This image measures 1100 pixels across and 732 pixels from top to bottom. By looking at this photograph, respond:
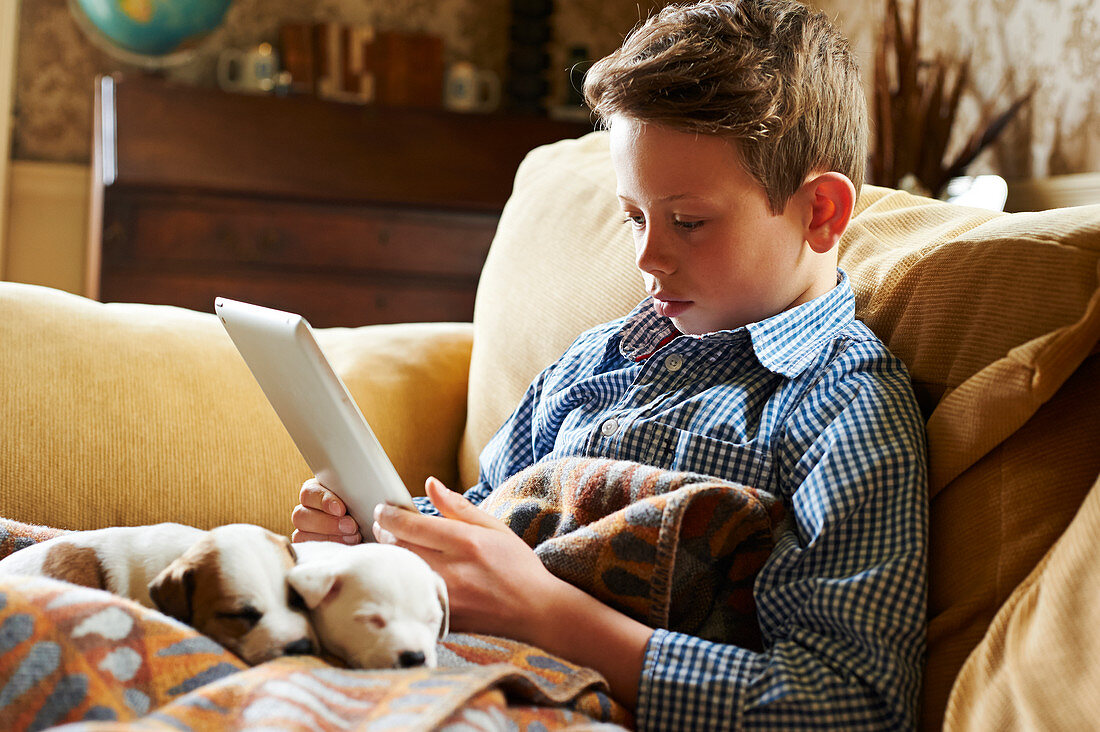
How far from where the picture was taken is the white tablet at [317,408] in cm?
69

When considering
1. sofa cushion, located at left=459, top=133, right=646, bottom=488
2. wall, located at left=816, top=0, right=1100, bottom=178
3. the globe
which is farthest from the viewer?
the globe

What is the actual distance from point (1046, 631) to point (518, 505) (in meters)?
0.40

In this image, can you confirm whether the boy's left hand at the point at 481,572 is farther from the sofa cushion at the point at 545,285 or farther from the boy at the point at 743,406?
the sofa cushion at the point at 545,285

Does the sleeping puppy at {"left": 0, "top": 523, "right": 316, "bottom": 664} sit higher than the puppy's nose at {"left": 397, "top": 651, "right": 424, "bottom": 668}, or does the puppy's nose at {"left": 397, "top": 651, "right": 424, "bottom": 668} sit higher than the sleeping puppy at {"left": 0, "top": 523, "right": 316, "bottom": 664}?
the sleeping puppy at {"left": 0, "top": 523, "right": 316, "bottom": 664}

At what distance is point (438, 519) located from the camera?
74cm

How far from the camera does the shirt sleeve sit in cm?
66

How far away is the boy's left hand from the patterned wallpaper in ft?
4.95

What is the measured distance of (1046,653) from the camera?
1.93 feet

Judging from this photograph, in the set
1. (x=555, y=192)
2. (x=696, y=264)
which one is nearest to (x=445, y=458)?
(x=555, y=192)

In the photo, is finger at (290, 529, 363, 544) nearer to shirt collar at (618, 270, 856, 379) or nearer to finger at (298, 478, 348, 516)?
finger at (298, 478, 348, 516)

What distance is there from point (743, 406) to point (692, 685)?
10.4 inches

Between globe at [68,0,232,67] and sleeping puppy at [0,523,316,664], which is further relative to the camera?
globe at [68,0,232,67]

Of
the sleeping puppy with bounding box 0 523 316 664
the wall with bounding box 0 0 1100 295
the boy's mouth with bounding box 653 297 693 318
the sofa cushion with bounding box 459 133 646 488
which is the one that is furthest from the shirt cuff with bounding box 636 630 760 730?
the wall with bounding box 0 0 1100 295

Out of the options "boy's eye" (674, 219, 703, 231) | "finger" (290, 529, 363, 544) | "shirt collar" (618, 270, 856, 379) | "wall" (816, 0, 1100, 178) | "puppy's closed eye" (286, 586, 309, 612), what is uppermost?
"wall" (816, 0, 1100, 178)
